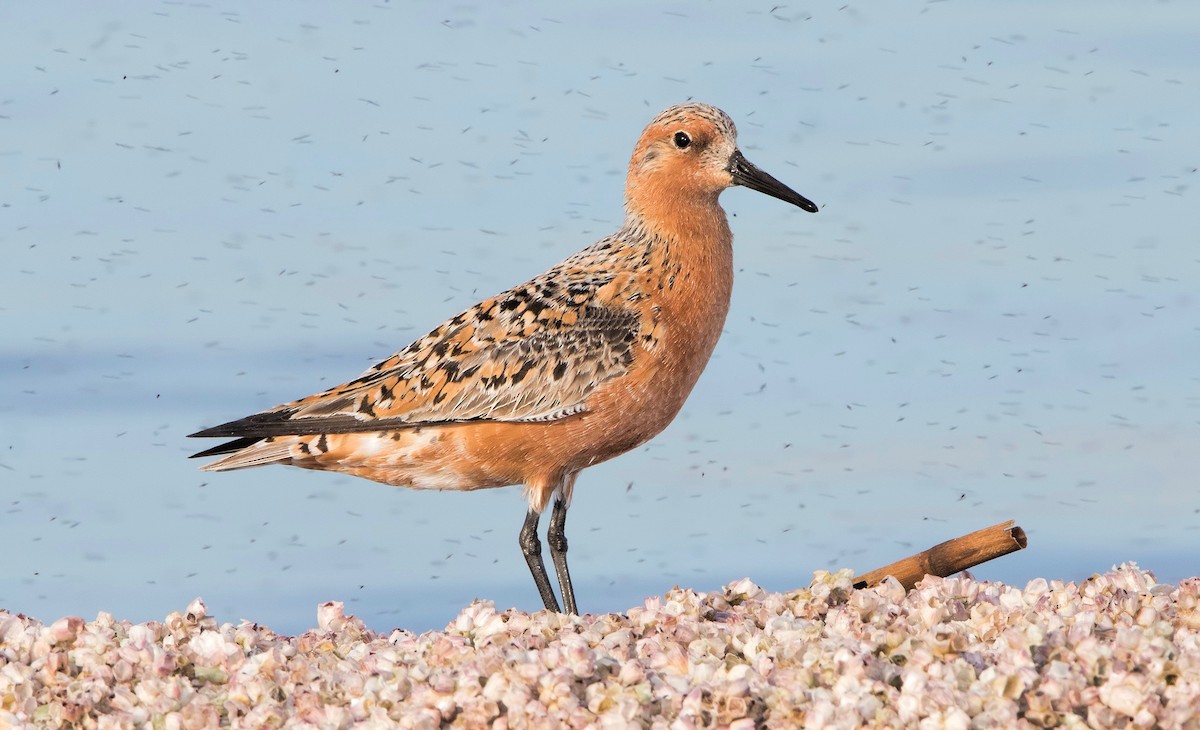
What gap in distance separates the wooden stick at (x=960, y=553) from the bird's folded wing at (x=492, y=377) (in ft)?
6.74

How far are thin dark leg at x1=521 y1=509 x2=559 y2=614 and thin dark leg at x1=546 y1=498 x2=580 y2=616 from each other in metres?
0.08

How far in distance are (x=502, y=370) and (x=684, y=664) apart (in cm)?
297

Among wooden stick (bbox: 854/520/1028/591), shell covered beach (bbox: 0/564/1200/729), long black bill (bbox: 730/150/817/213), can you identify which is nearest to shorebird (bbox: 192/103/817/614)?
long black bill (bbox: 730/150/817/213)

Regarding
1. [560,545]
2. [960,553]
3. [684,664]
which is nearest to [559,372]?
[560,545]

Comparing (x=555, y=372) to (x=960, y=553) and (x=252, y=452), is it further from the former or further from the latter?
(x=960, y=553)

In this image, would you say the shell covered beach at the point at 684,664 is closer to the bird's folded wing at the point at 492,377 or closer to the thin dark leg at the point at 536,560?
the bird's folded wing at the point at 492,377

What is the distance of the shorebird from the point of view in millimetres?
9383

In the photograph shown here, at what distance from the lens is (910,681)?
6.51m

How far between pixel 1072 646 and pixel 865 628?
3.40ft

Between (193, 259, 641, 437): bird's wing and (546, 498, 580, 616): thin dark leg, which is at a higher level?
(193, 259, 641, 437): bird's wing

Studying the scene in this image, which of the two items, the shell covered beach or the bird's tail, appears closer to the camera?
the shell covered beach

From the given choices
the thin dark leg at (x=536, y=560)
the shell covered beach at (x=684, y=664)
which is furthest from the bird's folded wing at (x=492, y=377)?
the shell covered beach at (x=684, y=664)

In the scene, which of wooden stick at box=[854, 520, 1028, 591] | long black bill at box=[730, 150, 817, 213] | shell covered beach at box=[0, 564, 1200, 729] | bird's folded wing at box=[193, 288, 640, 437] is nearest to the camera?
shell covered beach at box=[0, 564, 1200, 729]

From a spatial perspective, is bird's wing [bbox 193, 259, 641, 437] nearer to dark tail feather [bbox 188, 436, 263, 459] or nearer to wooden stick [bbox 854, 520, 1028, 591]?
dark tail feather [bbox 188, 436, 263, 459]
